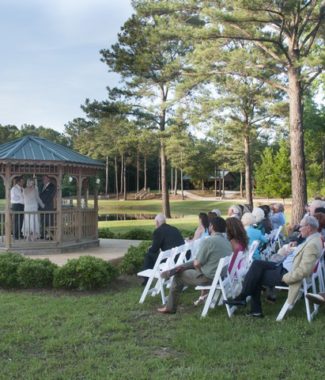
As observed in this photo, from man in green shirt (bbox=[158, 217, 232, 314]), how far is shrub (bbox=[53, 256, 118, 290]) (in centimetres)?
186

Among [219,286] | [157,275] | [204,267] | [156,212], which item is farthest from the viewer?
[156,212]

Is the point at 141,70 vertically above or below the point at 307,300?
above

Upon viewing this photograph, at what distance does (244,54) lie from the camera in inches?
602

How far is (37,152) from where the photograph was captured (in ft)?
38.5

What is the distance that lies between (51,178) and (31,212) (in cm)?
128

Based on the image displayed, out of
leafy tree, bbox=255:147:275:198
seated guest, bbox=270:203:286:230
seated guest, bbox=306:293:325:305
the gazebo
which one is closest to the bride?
the gazebo

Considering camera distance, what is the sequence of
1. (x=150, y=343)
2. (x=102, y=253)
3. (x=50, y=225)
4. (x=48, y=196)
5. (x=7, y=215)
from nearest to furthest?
1. (x=150, y=343)
2. (x=7, y=215)
3. (x=102, y=253)
4. (x=50, y=225)
5. (x=48, y=196)

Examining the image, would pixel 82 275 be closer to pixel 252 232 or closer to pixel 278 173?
pixel 252 232

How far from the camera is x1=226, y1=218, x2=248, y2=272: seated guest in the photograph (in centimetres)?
633

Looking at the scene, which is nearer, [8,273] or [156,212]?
[8,273]

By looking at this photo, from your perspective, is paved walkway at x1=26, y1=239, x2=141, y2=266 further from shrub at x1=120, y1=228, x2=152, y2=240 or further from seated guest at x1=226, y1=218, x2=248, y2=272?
seated guest at x1=226, y1=218, x2=248, y2=272

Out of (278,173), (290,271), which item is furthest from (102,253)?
(278,173)

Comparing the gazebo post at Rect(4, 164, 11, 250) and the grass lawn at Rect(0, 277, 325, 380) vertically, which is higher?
the gazebo post at Rect(4, 164, 11, 250)

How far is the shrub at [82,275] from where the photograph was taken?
7902mm
